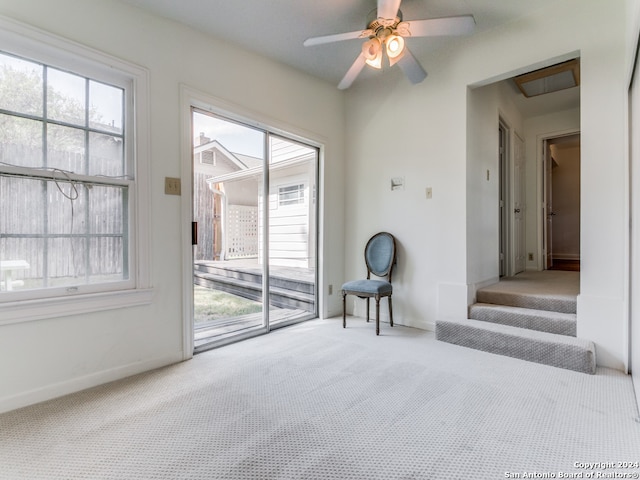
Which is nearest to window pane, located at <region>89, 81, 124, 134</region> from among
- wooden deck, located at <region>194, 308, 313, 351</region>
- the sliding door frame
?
the sliding door frame

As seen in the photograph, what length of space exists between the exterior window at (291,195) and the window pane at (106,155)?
6.26 ft

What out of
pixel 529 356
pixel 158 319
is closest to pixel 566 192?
pixel 529 356

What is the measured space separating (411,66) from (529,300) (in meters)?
2.25

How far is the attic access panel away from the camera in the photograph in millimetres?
3195

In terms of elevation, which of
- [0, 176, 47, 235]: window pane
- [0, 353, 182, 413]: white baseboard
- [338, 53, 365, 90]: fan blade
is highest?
[338, 53, 365, 90]: fan blade

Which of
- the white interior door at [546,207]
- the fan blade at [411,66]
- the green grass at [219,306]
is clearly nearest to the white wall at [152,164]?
the green grass at [219,306]

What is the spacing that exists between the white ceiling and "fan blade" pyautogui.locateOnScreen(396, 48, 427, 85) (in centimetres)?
39

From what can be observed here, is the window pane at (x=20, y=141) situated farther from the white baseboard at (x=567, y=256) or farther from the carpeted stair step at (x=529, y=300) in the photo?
the white baseboard at (x=567, y=256)

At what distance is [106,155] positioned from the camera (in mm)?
2266

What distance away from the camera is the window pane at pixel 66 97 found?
6.70ft

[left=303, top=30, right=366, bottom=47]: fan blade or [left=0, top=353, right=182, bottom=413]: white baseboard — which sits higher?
[left=303, top=30, right=366, bottom=47]: fan blade

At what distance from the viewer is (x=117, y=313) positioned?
2238 millimetres

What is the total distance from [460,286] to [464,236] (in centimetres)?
47

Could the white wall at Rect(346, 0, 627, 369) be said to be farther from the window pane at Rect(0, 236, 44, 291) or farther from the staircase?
the window pane at Rect(0, 236, 44, 291)
